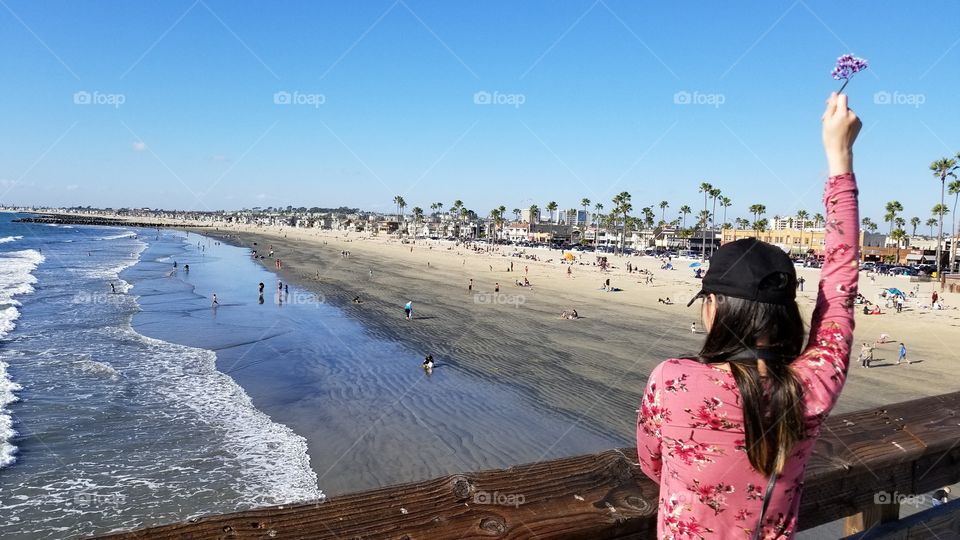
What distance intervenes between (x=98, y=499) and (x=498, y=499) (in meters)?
10.8

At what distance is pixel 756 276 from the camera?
141 cm

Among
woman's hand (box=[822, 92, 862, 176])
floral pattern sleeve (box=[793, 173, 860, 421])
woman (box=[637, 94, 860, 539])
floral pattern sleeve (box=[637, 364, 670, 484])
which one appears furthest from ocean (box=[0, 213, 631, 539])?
woman's hand (box=[822, 92, 862, 176])

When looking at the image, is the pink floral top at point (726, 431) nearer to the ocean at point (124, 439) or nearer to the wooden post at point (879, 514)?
the wooden post at point (879, 514)

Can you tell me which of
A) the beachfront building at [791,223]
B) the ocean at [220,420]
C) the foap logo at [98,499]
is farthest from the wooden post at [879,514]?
the beachfront building at [791,223]

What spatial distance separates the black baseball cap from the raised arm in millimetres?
107

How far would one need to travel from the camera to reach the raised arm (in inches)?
54.5

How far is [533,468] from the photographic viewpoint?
5.39ft

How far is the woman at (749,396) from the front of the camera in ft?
4.45

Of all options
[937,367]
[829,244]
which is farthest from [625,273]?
[829,244]

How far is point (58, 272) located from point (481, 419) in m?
A: 45.3

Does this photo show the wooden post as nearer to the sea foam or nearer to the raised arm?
the raised arm

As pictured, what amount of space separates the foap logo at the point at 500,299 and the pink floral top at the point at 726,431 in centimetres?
3327

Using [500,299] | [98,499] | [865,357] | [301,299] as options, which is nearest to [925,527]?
[98,499]

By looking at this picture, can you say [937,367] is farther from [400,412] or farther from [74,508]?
[74,508]
